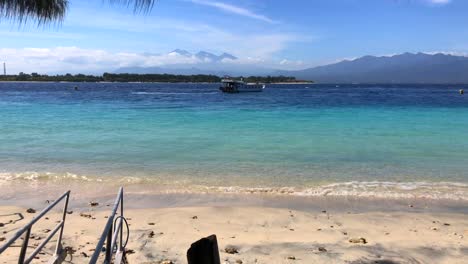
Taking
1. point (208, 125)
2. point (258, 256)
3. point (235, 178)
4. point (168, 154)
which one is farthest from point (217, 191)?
point (208, 125)

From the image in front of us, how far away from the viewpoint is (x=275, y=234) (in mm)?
6227

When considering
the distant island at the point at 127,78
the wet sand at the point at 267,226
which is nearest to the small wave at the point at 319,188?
the wet sand at the point at 267,226

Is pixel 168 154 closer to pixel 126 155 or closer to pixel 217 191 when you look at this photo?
pixel 126 155

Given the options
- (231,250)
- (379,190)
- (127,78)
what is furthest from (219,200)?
(127,78)

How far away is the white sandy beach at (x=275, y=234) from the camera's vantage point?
5.29 meters

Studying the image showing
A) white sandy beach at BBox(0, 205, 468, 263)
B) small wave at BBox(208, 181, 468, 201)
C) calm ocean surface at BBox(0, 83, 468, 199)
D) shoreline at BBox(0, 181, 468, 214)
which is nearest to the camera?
white sandy beach at BBox(0, 205, 468, 263)

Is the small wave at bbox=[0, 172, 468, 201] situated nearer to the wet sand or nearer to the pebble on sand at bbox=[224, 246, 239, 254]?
the wet sand

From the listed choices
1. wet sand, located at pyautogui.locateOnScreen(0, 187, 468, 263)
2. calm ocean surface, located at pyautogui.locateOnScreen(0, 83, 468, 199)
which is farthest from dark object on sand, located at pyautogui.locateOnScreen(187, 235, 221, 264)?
calm ocean surface, located at pyautogui.locateOnScreen(0, 83, 468, 199)

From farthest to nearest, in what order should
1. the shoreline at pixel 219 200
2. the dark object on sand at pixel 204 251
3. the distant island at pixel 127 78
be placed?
the distant island at pixel 127 78 < the shoreline at pixel 219 200 < the dark object on sand at pixel 204 251

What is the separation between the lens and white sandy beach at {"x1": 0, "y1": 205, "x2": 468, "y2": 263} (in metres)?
5.29

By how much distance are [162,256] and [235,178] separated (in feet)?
16.9

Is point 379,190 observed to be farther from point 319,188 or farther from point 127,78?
point 127,78

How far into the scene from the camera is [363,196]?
871 centimetres

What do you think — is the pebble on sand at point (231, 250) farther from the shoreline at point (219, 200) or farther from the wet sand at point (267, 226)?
the shoreline at point (219, 200)
